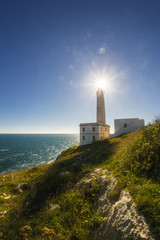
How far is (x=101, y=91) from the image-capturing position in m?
37.0

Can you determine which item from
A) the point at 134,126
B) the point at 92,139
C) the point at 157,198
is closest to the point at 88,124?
the point at 92,139

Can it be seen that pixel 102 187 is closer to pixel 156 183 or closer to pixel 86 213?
pixel 86 213

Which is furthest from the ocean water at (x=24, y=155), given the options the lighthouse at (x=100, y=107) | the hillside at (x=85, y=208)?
the hillside at (x=85, y=208)

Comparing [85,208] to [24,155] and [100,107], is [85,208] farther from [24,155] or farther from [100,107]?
[24,155]

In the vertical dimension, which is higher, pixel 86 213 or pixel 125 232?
pixel 125 232

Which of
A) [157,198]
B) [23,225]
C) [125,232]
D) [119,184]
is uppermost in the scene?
[157,198]

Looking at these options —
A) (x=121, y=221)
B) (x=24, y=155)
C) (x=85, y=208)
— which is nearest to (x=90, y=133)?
(x=85, y=208)

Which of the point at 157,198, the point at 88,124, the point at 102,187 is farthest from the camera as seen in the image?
the point at 88,124

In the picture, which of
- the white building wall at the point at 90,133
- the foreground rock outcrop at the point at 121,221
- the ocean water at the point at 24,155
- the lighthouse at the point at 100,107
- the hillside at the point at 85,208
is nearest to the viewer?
the foreground rock outcrop at the point at 121,221

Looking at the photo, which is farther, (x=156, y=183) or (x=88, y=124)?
(x=88, y=124)

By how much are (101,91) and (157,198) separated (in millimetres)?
36727

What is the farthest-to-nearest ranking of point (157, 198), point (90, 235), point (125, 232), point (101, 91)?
point (101, 91) → point (90, 235) → point (157, 198) → point (125, 232)

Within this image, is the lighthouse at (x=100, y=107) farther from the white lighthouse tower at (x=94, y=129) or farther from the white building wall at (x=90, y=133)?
the white building wall at (x=90, y=133)

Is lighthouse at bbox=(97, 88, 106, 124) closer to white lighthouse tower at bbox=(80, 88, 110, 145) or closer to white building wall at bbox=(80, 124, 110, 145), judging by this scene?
white lighthouse tower at bbox=(80, 88, 110, 145)
